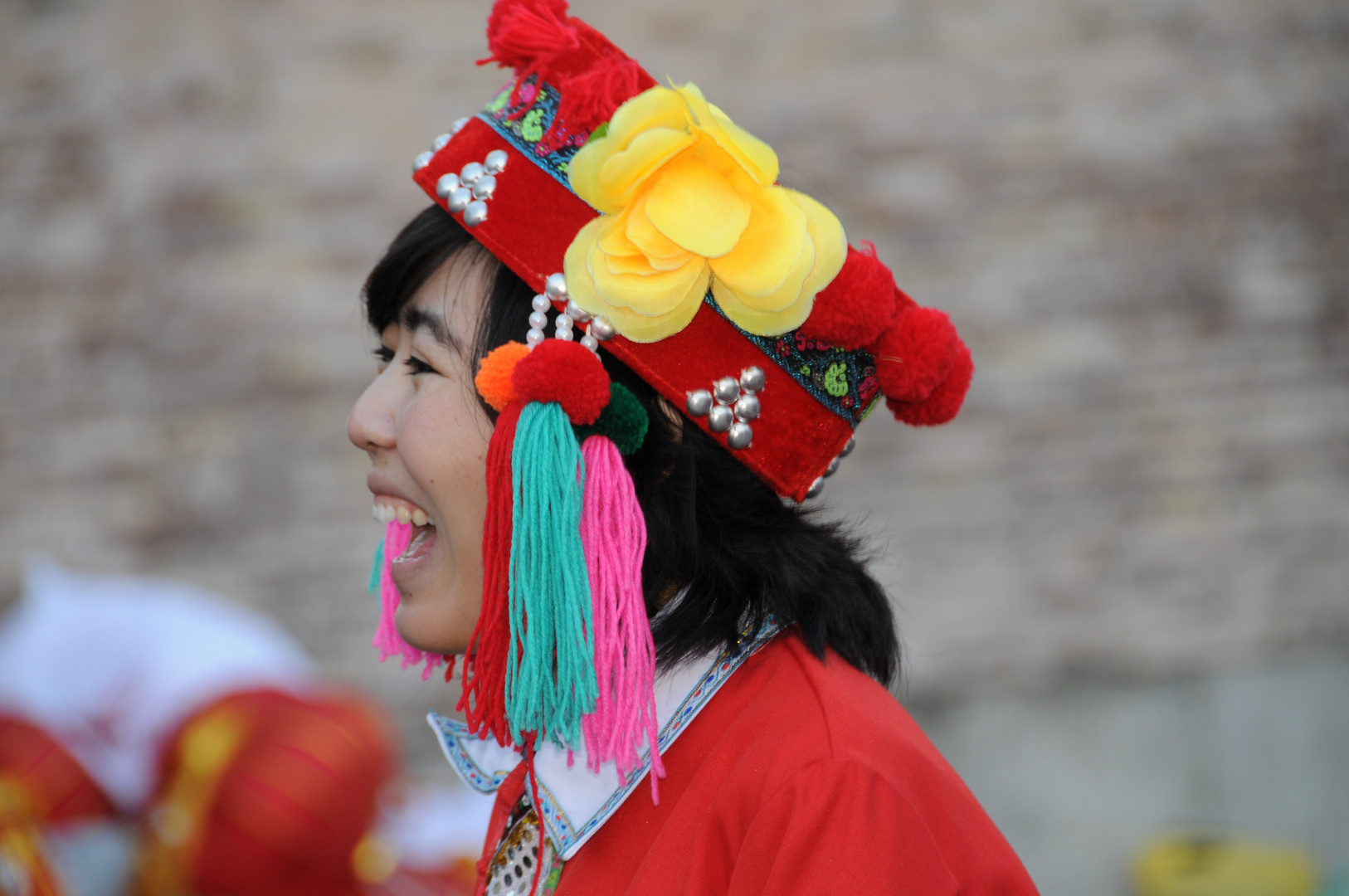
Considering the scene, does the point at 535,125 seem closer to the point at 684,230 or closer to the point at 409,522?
the point at 684,230

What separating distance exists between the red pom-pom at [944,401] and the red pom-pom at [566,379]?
390 mm

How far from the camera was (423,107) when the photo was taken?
3549 mm

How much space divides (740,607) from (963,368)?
416 mm

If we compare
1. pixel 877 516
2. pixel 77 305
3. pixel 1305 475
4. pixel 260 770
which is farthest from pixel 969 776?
pixel 77 305

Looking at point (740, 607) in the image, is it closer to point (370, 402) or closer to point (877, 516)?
point (370, 402)

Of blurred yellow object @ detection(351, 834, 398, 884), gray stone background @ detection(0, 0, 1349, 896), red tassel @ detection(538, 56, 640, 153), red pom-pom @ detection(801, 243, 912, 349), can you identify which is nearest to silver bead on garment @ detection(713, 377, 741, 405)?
red pom-pom @ detection(801, 243, 912, 349)

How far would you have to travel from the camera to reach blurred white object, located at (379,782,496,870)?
2865 millimetres

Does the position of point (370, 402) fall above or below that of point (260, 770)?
above

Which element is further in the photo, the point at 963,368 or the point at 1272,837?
the point at 1272,837

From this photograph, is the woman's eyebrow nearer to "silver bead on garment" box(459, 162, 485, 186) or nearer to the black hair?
the black hair

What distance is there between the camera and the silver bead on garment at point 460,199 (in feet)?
4.17

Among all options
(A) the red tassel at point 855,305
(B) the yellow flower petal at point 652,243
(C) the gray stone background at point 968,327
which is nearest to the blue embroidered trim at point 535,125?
(B) the yellow flower petal at point 652,243

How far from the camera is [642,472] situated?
50.5 inches

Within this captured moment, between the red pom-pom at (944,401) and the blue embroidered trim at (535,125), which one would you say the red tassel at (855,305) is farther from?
the blue embroidered trim at (535,125)
